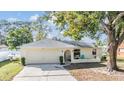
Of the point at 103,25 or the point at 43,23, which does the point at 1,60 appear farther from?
the point at 103,25

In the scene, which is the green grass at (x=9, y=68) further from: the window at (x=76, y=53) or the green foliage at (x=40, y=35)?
the window at (x=76, y=53)

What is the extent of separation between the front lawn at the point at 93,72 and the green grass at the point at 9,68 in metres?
1.83

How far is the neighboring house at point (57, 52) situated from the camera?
448 inches

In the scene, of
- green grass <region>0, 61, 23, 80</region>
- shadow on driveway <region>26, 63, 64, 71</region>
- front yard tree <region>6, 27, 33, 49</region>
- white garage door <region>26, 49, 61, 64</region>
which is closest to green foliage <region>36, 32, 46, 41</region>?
front yard tree <region>6, 27, 33, 49</region>

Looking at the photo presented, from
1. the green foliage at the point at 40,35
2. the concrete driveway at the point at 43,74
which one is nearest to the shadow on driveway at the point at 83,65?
the concrete driveway at the point at 43,74

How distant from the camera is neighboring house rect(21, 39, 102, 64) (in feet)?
37.3

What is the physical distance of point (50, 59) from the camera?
37.9ft

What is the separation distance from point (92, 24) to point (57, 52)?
1.88 m

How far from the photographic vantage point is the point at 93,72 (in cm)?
1144
